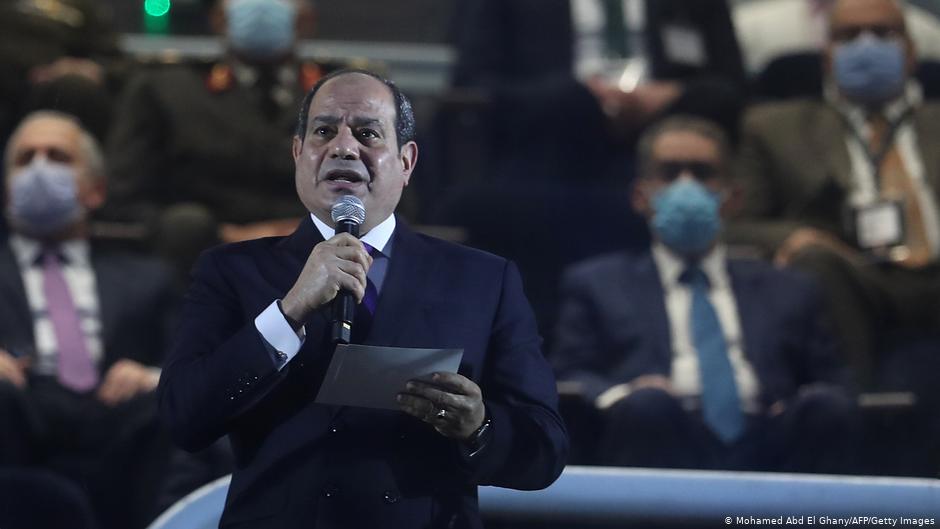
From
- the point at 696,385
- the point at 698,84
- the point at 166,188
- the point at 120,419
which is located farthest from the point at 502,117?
the point at 120,419

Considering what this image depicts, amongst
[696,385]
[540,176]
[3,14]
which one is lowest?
[696,385]

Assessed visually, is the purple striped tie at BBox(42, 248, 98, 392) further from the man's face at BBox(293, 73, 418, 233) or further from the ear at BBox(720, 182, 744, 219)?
the man's face at BBox(293, 73, 418, 233)

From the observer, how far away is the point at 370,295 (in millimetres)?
1334

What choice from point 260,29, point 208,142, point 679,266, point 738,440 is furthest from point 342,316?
point 260,29

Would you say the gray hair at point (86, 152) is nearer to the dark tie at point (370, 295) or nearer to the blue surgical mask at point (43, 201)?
the blue surgical mask at point (43, 201)

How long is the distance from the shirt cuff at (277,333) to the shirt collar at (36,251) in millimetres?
1899

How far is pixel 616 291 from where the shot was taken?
301cm

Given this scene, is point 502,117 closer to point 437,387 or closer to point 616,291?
point 616,291

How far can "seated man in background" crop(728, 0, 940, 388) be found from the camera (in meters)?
3.40

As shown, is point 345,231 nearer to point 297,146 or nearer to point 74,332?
point 297,146

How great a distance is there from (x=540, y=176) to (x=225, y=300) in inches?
98.5

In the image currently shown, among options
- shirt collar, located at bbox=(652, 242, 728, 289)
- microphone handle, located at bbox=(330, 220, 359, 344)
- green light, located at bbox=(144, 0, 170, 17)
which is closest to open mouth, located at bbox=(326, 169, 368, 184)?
microphone handle, located at bbox=(330, 220, 359, 344)

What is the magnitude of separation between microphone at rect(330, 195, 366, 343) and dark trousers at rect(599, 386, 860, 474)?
144cm

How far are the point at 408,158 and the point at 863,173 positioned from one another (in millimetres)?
2502
